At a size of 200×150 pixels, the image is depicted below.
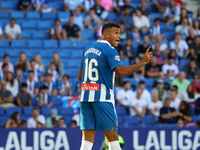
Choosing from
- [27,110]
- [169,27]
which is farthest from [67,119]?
[169,27]

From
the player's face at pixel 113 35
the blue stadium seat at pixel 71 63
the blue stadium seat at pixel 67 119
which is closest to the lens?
the player's face at pixel 113 35

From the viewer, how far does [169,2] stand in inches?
609

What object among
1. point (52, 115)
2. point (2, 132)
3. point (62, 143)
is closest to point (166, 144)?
point (62, 143)

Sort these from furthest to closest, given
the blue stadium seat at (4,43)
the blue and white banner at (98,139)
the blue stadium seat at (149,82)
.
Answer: the blue stadium seat at (4,43), the blue stadium seat at (149,82), the blue and white banner at (98,139)

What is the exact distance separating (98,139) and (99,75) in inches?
110

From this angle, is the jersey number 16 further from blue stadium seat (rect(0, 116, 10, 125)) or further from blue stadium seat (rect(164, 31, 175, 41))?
blue stadium seat (rect(164, 31, 175, 41))

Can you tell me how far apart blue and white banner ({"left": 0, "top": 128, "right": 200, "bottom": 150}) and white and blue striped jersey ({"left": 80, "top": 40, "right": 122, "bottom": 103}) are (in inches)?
105

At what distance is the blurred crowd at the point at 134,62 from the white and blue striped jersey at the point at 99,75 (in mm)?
4687

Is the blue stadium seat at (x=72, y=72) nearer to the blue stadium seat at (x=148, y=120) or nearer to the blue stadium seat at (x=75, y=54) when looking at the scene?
the blue stadium seat at (x=75, y=54)

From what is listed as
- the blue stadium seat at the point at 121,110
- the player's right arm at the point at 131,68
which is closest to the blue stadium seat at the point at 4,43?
the blue stadium seat at the point at 121,110

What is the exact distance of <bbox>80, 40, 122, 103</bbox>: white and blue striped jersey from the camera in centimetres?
561

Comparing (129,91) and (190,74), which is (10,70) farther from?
(190,74)

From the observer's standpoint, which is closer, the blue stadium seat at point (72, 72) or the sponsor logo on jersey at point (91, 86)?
the sponsor logo on jersey at point (91, 86)

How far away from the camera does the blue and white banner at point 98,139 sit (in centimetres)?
805
